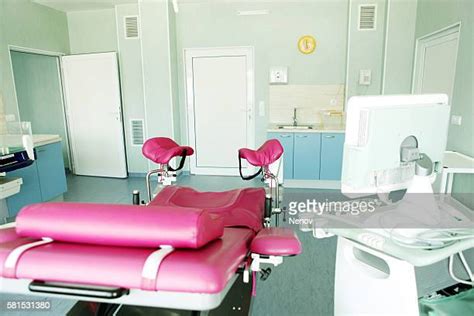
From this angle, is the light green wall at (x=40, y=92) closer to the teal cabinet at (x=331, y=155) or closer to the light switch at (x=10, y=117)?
the light switch at (x=10, y=117)

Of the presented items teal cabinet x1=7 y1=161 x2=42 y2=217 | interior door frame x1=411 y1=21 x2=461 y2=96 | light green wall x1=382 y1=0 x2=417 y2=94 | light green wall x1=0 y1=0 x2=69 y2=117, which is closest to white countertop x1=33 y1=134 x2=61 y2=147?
teal cabinet x1=7 y1=161 x2=42 y2=217

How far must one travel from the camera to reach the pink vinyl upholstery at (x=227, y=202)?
1968 mm

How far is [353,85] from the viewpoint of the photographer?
16.7 feet

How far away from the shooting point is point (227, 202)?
231 cm

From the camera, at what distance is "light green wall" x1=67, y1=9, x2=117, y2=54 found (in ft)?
18.1

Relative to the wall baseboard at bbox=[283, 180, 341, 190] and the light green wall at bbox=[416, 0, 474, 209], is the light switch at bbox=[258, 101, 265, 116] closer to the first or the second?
the wall baseboard at bbox=[283, 180, 341, 190]

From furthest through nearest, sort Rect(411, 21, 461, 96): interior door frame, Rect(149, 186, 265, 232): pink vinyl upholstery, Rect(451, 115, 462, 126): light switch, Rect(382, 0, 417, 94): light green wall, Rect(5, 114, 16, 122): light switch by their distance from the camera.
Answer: Rect(382, 0, 417, 94): light green wall → Rect(5, 114, 16, 122): light switch → Rect(411, 21, 461, 96): interior door frame → Rect(451, 115, 462, 126): light switch → Rect(149, 186, 265, 232): pink vinyl upholstery

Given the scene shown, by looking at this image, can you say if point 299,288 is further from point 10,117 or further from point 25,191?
point 10,117

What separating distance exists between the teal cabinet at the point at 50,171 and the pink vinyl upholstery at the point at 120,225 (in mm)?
3237

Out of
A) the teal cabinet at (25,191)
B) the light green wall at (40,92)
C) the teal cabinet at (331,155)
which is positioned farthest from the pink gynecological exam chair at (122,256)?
the light green wall at (40,92)

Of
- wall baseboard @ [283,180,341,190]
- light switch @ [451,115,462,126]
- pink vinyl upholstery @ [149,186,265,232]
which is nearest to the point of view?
pink vinyl upholstery @ [149,186,265,232]

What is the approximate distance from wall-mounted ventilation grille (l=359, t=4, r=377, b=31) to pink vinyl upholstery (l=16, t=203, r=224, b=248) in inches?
189

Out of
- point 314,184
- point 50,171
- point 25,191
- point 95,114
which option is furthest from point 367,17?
point 25,191

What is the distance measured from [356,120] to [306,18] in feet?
14.2
